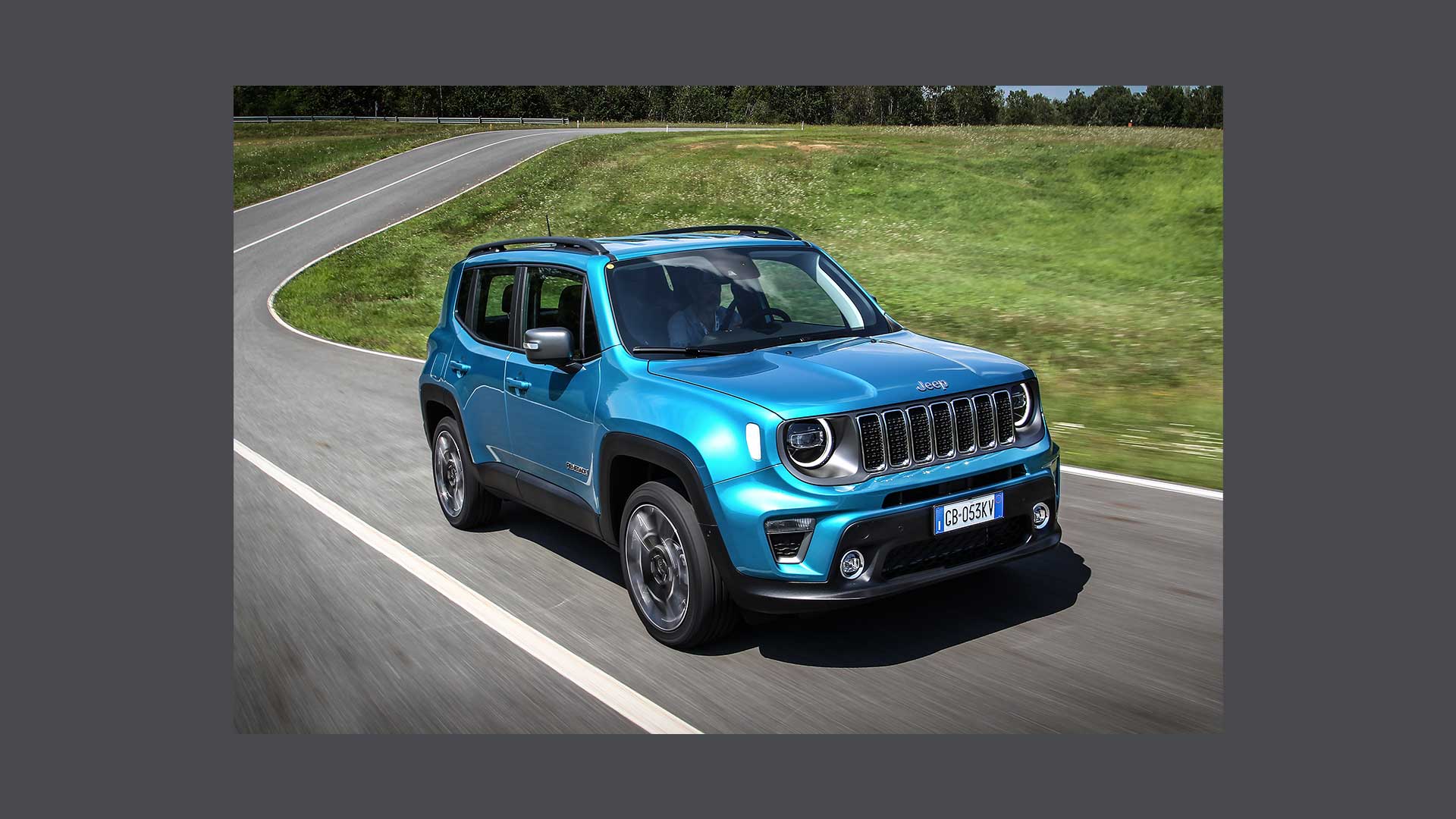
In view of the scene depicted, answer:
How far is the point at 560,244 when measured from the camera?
682 cm

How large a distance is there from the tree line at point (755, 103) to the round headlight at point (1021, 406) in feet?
9.21

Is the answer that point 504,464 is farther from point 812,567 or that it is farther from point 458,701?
point 812,567

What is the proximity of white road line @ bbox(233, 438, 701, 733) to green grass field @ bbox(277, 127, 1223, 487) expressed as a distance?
7209 millimetres

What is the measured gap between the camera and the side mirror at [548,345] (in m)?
5.72

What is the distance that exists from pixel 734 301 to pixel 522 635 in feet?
6.79

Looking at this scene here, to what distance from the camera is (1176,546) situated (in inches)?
252

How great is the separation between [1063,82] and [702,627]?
372 centimetres

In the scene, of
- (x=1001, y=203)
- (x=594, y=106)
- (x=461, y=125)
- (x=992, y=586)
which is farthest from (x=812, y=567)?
(x=1001, y=203)

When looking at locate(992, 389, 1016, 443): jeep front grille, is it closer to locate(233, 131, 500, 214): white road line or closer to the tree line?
Answer: the tree line

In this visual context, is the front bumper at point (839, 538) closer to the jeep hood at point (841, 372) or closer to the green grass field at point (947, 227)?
the jeep hood at point (841, 372)

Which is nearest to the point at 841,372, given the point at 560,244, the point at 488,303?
the point at 560,244

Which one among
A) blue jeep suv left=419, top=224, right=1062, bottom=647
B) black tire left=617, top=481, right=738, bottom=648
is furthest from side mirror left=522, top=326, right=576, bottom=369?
black tire left=617, top=481, right=738, bottom=648

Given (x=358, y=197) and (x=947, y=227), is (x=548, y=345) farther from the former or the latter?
(x=358, y=197)

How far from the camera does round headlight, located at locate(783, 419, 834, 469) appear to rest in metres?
4.75
